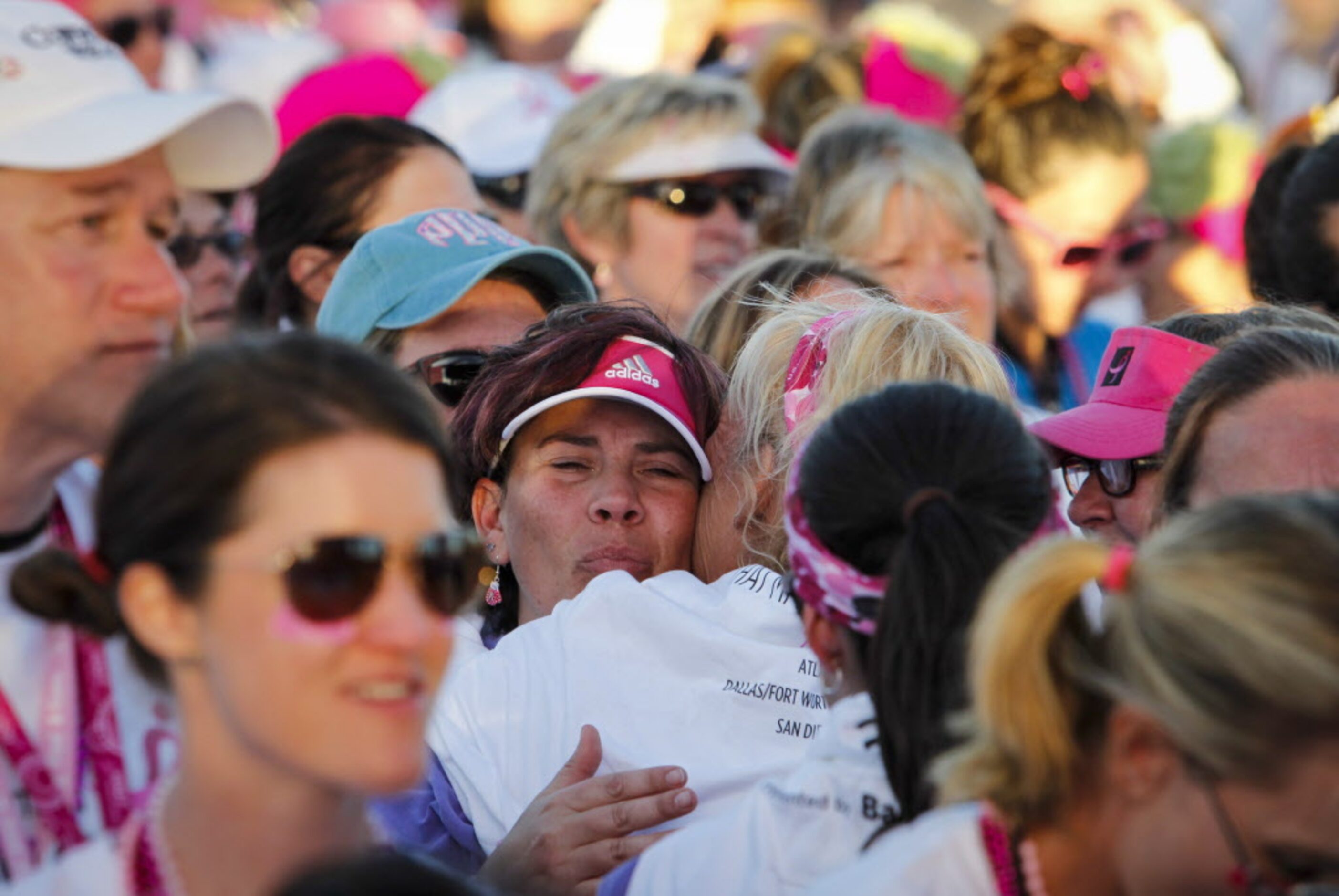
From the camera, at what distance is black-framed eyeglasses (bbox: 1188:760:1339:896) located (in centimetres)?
194

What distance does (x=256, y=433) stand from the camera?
6.72 feet

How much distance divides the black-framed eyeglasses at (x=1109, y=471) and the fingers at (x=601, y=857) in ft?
4.47

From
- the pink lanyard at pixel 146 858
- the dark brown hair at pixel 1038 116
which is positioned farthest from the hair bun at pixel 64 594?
the dark brown hair at pixel 1038 116

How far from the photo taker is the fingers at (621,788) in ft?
8.91

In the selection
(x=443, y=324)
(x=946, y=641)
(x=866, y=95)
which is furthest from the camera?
(x=866, y=95)

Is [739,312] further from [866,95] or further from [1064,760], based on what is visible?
[866,95]

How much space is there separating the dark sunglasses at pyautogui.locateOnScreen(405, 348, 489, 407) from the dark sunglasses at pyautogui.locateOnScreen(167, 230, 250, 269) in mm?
1381

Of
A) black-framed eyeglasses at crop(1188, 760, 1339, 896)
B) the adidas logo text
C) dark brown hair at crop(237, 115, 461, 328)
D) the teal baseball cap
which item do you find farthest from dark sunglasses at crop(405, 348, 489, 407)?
black-framed eyeglasses at crop(1188, 760, 1339, 896)

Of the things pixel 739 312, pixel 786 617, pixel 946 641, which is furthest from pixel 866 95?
Result: pixel 946 641

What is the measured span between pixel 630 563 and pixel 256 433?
1480 millimetres

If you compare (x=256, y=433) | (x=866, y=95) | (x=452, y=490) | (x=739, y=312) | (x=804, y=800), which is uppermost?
(x=256, y=433)

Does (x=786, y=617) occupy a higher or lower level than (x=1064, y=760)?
lower

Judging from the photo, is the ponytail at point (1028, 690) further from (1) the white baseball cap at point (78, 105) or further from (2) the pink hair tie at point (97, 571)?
(1) the white baseball cap at point (78, 105)

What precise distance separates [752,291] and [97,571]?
7.52 ft
